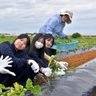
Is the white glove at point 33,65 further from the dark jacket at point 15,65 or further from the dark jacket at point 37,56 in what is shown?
the dark jacket at point 37,56

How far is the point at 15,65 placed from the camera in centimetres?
577

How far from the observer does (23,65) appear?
5.87 meters

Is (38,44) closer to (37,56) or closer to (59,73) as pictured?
(37,56)

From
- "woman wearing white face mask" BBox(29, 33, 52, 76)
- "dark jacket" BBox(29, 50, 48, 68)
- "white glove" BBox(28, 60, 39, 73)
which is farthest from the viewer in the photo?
"dark jacket" BBox(29, 50, 48, 68)

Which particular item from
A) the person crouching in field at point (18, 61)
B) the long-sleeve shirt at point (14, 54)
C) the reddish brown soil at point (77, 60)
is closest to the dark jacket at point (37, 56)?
the person crouching in field at point (18, 61)

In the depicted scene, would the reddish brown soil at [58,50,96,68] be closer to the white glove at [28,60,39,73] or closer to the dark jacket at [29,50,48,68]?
the dark jacket at [29,50,48,68]

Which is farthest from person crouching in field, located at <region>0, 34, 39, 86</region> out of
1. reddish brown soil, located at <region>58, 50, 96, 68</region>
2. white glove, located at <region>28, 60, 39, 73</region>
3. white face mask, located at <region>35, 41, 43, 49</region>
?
A: reddish brown soil, located at <region>58, 50, 96, 68</region>

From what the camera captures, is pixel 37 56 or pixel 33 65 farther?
pixel 37 56

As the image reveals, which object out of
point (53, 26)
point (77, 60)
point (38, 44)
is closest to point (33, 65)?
point (38, 44)

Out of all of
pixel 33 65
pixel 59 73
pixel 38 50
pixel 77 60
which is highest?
pixel 38 50

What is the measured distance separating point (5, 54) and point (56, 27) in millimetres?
3894

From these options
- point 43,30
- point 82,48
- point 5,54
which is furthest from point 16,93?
point 82,48

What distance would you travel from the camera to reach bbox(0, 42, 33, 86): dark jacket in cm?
560

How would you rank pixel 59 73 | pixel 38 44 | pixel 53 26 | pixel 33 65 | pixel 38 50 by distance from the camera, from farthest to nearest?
pixel 53 26 < pixel 59 73 < pixel 38 50 < pixel 38 44 < pixel 33 65
